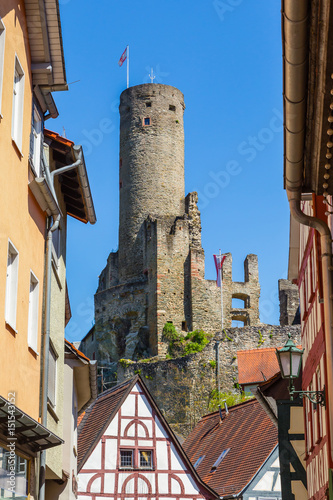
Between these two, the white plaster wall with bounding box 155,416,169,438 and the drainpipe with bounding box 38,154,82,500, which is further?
the white plaster wall with bounding box 155,416,169,438

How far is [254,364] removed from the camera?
144 ft

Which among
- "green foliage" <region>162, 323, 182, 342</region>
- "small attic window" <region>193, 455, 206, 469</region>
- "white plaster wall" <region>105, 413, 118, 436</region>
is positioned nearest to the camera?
"white plaster wall" <region>105, 413, 118, 436</region>

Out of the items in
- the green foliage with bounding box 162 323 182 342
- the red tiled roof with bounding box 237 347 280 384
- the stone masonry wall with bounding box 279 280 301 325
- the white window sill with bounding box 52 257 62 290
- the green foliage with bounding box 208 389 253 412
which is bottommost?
the white window sill with bounding box 52 257 62 290

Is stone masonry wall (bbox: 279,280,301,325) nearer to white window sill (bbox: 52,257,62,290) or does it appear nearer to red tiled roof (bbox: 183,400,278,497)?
red tiled roof (bbox: 183,400,278,497)

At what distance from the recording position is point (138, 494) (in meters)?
23.0

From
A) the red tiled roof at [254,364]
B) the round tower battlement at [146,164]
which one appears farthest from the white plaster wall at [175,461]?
the round tower battlement at [146,164]

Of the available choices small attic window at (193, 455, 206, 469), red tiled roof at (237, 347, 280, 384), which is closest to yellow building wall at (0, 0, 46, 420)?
small attic window at (193, 455, 206, 469)

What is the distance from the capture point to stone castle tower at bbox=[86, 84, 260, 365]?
178ft

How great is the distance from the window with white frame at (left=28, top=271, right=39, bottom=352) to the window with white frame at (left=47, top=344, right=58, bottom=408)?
1.70 m

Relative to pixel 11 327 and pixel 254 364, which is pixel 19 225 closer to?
pixel 11 327

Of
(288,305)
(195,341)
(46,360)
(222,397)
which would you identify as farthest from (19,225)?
(288,305)

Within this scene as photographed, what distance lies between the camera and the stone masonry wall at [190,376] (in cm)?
4756

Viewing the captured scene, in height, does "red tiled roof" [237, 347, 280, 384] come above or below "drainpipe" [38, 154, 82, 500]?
above

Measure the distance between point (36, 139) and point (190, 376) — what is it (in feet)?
122
